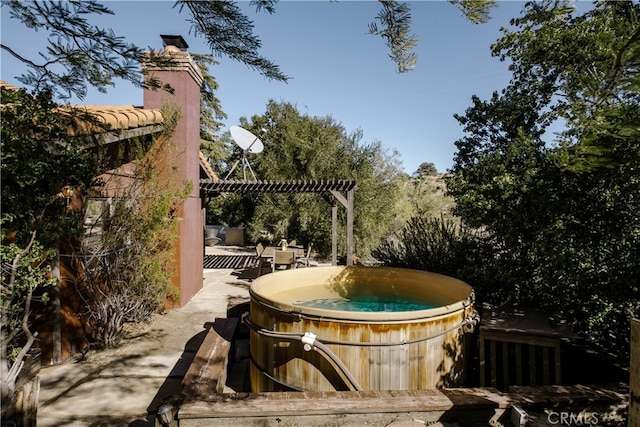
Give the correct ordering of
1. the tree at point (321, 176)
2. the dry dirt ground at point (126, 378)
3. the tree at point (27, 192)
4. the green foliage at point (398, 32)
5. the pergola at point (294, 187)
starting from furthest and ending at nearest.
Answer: the tree at point (321, 176) → the pergola at point (294, 187) → the dry dirt ground at point (126, 378) → the tree at point (27, 192) → the green foliage at point (398, 32)

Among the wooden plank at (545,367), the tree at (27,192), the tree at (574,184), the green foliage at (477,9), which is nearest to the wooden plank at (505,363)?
the wooden plank at (545,367)

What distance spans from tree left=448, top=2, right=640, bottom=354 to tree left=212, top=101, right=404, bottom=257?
27.7 feet

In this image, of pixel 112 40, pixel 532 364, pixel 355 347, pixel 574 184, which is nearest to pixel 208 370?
pixel 355 347

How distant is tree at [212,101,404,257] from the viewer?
50.7ft

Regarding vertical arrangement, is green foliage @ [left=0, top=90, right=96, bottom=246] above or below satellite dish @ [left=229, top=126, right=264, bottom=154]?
below

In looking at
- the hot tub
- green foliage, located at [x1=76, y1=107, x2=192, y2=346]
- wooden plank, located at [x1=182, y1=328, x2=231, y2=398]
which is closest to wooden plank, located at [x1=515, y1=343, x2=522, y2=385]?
the hot tub

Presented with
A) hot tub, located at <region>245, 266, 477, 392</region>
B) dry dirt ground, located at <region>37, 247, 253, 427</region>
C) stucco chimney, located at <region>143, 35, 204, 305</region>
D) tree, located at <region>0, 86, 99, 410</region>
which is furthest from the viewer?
stucco chimney, located at <region>143, 35, 204, 305</region>

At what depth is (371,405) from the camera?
310cm

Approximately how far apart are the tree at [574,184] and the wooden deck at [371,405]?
1.42 meters

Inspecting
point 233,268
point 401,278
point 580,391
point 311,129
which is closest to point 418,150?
point 311,129

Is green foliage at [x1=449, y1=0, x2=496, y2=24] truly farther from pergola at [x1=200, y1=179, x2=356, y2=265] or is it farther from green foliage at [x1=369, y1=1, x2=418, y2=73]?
pergola at [x1=200, y1=179, x2=356, y2=265]

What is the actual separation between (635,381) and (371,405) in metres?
1.91

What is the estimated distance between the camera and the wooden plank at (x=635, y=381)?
2.18 meters

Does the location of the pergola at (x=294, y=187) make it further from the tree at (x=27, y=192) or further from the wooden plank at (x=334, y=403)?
the wooden plank at (x=334, y=403)
